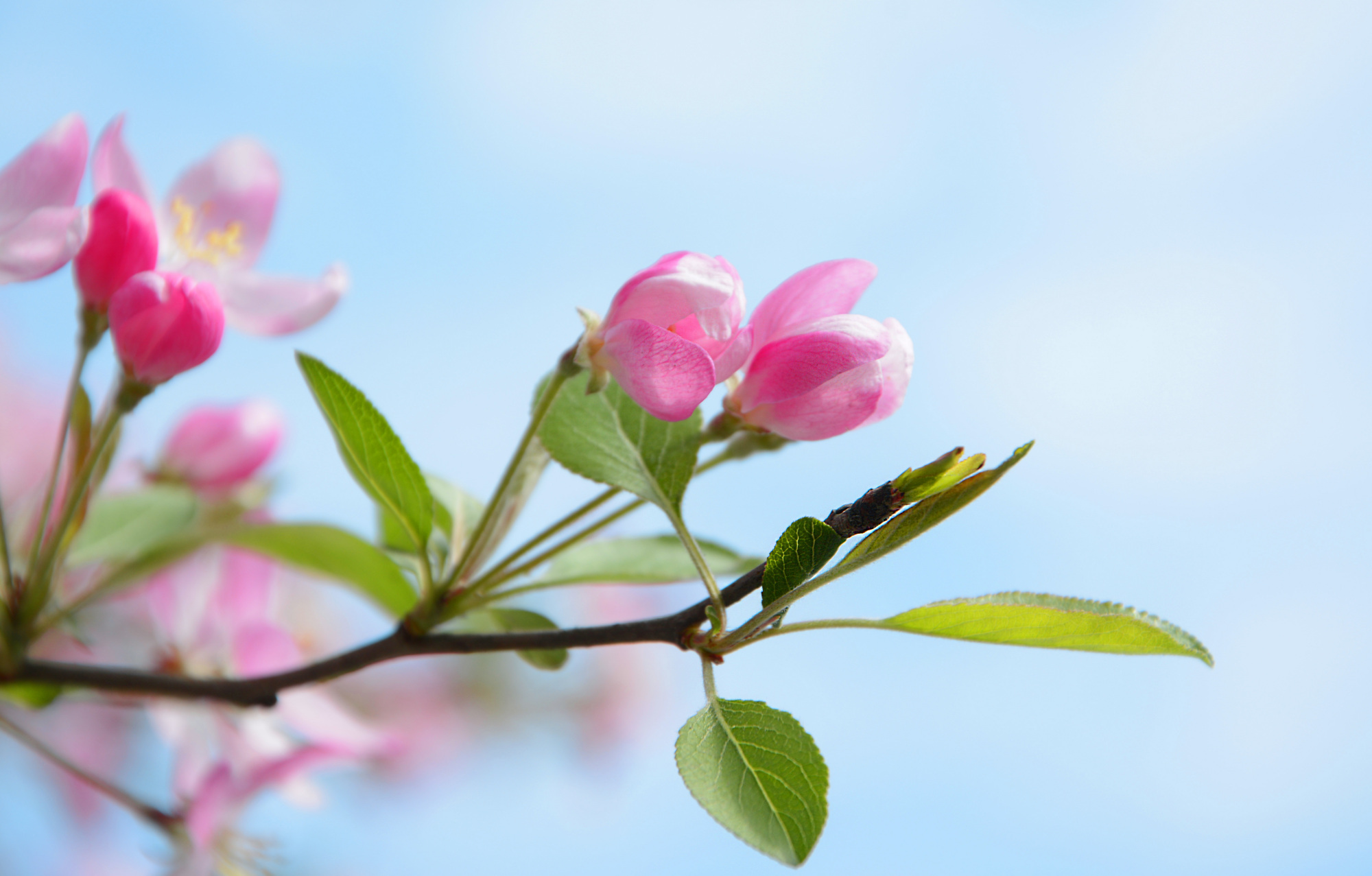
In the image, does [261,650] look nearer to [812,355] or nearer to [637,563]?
[637,563]

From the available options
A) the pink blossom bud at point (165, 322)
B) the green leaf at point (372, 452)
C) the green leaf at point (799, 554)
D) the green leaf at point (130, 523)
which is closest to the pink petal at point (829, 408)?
the green leaf at point (799, 554)

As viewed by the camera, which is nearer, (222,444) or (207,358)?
(207,358)

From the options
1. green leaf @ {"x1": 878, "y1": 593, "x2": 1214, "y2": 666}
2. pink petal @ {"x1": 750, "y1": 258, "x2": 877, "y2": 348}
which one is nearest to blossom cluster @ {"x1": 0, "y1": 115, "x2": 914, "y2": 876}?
pink petal @ {"x1": 750, "y1": 258, "x2": 877, "y2": 348}

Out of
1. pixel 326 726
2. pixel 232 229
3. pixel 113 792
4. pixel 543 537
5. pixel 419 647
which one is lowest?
pixel 113 792

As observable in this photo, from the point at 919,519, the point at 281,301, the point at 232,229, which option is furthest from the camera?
the point at 232,229

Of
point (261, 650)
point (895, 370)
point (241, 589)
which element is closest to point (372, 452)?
point (895, 370)

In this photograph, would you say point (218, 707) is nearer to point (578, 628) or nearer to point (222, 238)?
point (222, 238)

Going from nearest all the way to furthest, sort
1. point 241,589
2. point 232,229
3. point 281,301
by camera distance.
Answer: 1. point 281,301
2. point 232,229
3. point 241,589
